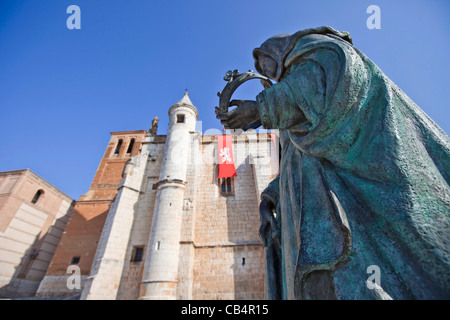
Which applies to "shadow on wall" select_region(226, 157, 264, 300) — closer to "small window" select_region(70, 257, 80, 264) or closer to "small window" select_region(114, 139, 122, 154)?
"small window" select_region(70, 257, 80, 264)

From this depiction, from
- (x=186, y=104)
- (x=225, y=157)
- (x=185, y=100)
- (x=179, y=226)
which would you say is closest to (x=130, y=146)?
(x=185, y=100)

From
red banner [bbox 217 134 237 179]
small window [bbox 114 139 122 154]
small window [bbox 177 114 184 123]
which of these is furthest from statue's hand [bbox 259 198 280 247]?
small window [bbox 114 139 122 154]

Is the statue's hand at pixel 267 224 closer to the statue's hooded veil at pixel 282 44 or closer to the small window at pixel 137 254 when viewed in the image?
the statue's hooded veil at pixel 282 44

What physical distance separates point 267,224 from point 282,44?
4.66 ft

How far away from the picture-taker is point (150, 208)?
13.3 m

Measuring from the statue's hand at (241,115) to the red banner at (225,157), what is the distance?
41.6ft

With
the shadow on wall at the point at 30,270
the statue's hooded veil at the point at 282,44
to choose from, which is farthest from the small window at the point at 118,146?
the statue's hooded veil at the point at 282,44

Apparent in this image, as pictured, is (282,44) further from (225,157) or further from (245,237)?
(225,157)

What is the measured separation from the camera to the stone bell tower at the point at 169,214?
9.91m

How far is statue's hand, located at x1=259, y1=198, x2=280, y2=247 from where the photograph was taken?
1.53 m

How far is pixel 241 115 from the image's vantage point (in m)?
1.31

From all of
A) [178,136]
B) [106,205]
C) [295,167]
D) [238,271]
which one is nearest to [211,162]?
[178,136]

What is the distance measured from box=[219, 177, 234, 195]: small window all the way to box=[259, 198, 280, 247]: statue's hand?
12279 millimetres
